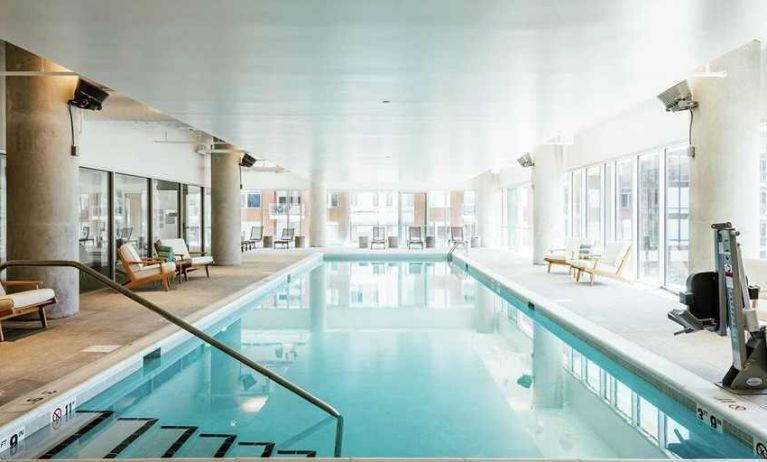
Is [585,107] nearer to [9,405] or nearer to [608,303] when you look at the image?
[608,303]

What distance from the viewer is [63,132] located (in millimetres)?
6605

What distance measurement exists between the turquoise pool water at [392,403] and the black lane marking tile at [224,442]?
12mm

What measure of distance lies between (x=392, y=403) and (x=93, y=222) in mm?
6979

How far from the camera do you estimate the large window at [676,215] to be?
1009cm

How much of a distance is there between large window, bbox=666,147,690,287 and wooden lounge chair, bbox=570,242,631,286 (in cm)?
85

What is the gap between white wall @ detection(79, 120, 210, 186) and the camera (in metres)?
9.30

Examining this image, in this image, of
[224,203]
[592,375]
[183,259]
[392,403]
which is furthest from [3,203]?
[592,375]

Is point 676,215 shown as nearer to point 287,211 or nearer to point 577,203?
point 577,203

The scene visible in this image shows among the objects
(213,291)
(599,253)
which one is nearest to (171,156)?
(213,291)

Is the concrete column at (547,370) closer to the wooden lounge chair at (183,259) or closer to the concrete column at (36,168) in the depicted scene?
the concrete column at (36,168)

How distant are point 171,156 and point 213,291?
4958mm

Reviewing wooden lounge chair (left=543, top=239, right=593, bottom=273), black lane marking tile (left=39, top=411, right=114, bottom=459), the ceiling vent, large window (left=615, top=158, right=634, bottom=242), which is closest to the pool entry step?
black lane marking tile (left=39, top=411, right=114, bottom=459)

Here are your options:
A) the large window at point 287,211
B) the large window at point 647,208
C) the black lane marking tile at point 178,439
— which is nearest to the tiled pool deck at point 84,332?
the black lane marking tile at point 178,439

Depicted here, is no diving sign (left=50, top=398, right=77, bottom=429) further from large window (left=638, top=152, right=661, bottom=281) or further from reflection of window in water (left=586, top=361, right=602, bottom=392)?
large window (left=638, top=152, right=661, bottom=281)
